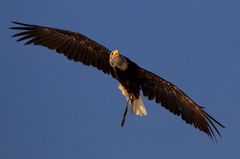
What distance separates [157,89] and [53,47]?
1.97m

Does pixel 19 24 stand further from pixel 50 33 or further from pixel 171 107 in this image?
pixel 171 107

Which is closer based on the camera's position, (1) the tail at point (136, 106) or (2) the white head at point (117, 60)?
(2) the white head at point (117, 60)

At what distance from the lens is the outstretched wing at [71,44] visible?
611 inches

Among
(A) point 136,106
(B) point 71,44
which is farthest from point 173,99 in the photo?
(B) point 71,44

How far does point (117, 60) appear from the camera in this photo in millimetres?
15391

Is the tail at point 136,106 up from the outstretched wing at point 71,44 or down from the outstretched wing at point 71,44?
down

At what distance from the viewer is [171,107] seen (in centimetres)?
1595

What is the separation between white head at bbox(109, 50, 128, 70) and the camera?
15398 mm

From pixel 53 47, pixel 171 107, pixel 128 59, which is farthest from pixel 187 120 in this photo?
pixel 53 47

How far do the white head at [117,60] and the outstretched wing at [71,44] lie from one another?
1.10 feet

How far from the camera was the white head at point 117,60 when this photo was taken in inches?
606

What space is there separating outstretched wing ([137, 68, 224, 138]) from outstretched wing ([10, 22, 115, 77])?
0.65 meters

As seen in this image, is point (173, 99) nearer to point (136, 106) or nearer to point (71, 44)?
point (136, 106)

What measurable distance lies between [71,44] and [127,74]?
110 centimetres
